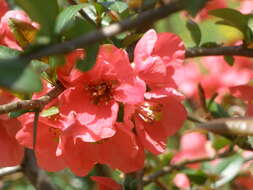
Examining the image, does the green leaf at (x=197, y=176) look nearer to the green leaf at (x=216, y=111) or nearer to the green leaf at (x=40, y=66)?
the green leaf at (x=216, y=111)

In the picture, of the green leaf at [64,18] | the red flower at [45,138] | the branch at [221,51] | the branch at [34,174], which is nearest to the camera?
the green leaf at [64,18]

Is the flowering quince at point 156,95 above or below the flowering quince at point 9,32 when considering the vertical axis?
below

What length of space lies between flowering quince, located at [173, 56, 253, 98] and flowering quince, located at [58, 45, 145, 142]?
0.94 m

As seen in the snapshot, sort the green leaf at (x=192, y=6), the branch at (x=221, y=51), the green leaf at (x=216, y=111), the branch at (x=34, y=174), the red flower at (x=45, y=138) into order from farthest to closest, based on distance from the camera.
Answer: the branch at (x=34, y=174) < the green leaf at (x=216, y=111) < the branch at (x=221, y=51) < the red flower at (x=45, y=138) < the green leaf at (x=192, y=6)

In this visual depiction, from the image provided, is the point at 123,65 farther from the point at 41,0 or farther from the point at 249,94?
the point at 249,94

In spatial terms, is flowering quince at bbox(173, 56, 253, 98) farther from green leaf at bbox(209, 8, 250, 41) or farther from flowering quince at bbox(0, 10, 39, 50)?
flowering quince at bbox(0, 10, 39, 50)

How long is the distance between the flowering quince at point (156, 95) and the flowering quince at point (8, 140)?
21cm

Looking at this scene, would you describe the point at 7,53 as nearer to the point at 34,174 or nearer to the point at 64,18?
the point at 64,18

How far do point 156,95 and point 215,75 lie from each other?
3.75 ft

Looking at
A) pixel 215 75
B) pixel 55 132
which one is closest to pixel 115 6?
pixel 55 132

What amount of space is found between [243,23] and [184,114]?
0.20 m

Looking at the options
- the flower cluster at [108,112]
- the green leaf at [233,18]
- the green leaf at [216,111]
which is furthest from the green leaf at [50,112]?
the green leaf at [216,111]

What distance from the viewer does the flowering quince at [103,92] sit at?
84cm

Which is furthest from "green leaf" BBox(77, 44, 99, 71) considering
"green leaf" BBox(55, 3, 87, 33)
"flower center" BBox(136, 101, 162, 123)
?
"flower center" BBox(136, 101, 162, 123)
